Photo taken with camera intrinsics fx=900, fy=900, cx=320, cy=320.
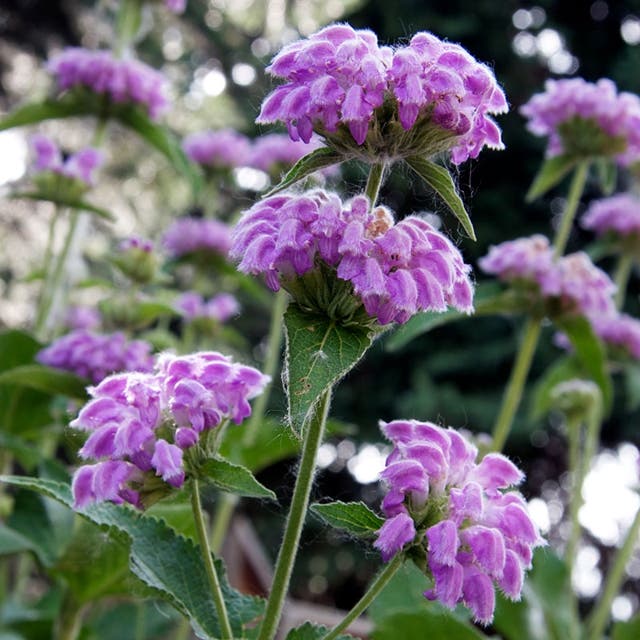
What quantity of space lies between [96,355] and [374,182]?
27.1 inches

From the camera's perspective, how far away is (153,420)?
69 cm

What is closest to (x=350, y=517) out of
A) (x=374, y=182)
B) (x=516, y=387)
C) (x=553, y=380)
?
(x=374, y=182)

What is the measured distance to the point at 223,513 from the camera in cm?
161

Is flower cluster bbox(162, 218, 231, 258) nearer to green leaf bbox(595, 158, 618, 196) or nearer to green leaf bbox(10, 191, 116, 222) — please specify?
green leaf bbox(10, 191, 116, 222)

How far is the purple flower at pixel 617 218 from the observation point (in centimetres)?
198

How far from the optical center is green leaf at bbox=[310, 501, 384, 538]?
0.68 meters

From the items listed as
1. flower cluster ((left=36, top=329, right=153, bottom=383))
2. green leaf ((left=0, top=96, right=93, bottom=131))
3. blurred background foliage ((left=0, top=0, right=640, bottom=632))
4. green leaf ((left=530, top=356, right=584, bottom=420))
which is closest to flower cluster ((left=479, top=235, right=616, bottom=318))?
green leaf ((left=530, top=356, right=584, bottom=420))

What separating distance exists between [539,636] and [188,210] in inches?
160

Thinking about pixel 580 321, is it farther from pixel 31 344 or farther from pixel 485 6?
pixel 485 6

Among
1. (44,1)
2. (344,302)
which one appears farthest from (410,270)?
(44,1)

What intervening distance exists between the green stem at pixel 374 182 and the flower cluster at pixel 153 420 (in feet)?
0.57

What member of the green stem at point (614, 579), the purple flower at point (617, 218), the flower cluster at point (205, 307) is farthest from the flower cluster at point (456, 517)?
the purple flower at point (617, 218)

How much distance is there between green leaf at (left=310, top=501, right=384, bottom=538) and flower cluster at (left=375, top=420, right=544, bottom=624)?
0.06 feet

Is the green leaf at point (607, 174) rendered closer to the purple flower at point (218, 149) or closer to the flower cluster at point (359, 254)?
the purple flower at point (218, 149)
